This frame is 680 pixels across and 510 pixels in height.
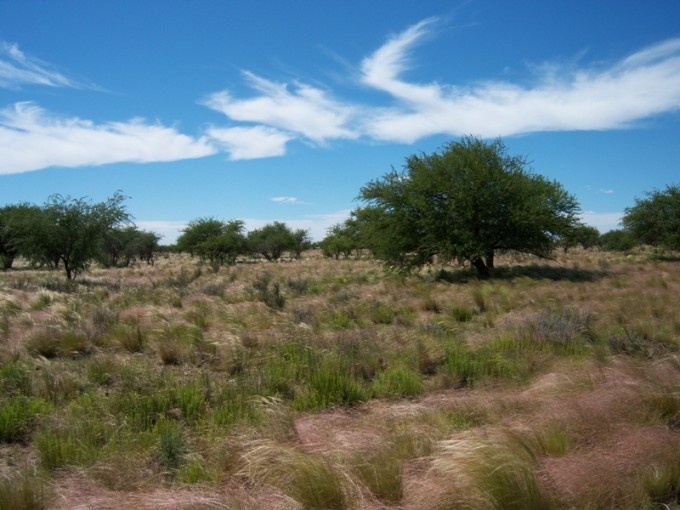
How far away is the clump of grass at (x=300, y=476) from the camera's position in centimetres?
354

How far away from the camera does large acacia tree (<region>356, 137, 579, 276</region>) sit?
23.6 m

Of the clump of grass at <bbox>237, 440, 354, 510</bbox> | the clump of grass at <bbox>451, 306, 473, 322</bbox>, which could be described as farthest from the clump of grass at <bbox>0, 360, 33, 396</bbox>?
the clump of grass at <bbox>451, 306, 473, 322</bbox>

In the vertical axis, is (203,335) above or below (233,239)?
below

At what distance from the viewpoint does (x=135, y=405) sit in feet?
18.5

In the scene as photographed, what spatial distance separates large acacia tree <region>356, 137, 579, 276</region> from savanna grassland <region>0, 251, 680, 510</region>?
505 inches

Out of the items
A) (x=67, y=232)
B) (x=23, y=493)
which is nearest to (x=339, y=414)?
(x=23, y=493)

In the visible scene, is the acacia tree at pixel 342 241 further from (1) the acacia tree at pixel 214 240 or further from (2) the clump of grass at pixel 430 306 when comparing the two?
(2) the clump of grass at pixel 430 306

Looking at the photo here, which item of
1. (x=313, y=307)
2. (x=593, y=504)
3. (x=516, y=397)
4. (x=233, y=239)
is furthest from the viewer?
(x=233, y=239)

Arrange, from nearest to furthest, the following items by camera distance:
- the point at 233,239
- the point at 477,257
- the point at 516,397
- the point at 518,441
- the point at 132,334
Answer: the point at 518,441 → the point at 516,397 → the point at 132,334 → the point at 477,257 → the point at 233,239

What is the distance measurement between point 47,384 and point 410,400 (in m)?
4.87

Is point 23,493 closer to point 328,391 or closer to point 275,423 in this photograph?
point 275,423

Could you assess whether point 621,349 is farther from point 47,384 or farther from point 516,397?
point 47,384

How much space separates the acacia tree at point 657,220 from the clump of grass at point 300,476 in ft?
132

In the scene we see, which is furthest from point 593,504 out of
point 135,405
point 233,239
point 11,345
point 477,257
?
point 233,239
